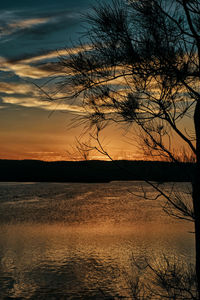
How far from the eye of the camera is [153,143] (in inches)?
146

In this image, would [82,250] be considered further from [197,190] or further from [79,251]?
[197,190]

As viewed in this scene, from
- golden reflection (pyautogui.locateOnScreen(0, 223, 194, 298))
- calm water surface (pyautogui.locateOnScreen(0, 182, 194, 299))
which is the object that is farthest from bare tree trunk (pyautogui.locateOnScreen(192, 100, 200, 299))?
golden reflection (pyautogui.locateOnScreen(0, 223, 194, 298))

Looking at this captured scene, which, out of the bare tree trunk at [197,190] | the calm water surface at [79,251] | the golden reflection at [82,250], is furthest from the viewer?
the golden reflection at [82,250]

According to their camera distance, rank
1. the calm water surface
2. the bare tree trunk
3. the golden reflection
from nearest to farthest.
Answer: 1. the bare tree trunk
2. the calm water surface
3. the golden reflection

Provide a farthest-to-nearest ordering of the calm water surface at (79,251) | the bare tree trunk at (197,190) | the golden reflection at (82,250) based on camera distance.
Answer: the golden reflection at (82,250) → the calm water surface at (79,251) → the bare tree trunk at (197,190)

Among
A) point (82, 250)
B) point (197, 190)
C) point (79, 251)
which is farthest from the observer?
point (82, 250)

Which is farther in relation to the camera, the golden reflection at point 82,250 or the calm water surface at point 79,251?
the golden reflection at point 82,250

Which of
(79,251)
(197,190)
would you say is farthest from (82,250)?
(197,190)

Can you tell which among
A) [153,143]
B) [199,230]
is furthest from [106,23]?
[199,230]

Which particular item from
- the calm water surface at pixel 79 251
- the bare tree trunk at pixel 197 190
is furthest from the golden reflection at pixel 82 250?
the bare tree trunk at pixel 197 190

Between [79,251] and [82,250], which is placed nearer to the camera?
[79,251]

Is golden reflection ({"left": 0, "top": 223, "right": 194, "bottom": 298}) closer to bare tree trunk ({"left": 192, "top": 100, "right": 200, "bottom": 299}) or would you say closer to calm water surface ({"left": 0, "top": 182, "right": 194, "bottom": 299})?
calm water surface ({"left": 0, "top": 182, "right": 194, "bottom": 299})

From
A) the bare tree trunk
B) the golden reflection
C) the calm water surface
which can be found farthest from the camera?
the golden reflection

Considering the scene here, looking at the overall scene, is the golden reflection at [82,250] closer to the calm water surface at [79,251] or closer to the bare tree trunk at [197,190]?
the calm water surface at [79,251]
